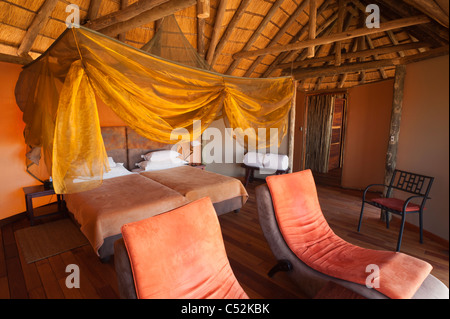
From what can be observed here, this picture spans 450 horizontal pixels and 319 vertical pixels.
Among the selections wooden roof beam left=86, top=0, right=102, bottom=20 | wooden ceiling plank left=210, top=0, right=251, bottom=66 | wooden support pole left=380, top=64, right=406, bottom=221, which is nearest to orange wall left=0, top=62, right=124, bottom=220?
wooden roof beam left=86, top=0, right=102, bottom=20

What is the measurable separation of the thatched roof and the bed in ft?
5.51

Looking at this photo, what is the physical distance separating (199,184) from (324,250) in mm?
1817

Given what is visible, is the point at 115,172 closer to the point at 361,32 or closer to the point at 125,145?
the point at 125,145

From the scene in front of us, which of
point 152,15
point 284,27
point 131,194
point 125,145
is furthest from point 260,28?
point 131,194

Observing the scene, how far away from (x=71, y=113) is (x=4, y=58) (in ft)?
7.68

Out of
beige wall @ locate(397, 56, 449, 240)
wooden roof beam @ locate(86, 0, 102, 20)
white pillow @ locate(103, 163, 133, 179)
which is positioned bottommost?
white pillow @ locate(103, 163, 133, 179)

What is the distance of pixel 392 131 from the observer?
10.2 ft

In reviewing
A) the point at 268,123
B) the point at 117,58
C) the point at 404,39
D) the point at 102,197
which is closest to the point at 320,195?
the point at 268,123

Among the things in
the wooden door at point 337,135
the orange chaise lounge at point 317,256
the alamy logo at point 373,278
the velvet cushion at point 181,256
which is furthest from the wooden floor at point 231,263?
the wooden door at point 337,135

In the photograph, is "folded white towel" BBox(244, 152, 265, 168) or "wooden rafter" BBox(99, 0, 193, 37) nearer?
"wooden rafter" BBox(99, 0, 193, 37)

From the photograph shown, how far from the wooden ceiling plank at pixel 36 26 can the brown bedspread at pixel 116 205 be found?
2.03 m

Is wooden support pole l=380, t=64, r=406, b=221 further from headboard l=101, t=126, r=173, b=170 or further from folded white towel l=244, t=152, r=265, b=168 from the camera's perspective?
headboard l=101, t=126, r=173, b=170

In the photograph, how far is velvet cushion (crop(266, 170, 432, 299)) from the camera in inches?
55.3
